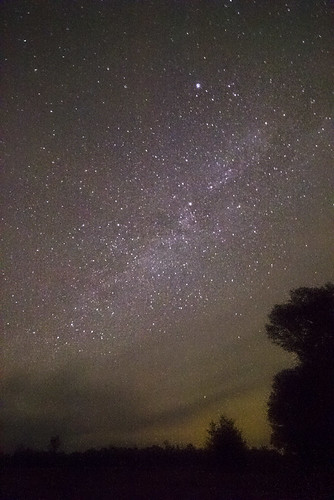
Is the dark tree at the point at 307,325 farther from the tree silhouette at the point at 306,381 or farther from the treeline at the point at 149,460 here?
the treeline at the point at 149,460

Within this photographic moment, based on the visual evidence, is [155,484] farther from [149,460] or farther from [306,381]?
[149,460]

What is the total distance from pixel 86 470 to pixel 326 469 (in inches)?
491

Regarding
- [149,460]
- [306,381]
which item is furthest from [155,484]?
[149,460]

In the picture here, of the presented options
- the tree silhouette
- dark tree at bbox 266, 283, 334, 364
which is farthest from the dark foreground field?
dark tree at bbox 266, 283, 334, 364

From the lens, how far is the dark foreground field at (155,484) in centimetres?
1927

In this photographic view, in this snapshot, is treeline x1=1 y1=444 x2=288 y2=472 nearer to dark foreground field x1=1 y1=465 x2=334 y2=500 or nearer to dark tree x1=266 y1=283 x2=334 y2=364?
dark foreground field x1=1 y1=465 x2=334 y2=500

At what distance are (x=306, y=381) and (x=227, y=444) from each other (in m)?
8.73

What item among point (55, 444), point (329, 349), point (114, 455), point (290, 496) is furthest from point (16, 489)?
point (55, 444)

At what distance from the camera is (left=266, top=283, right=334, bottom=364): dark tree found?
27844mm

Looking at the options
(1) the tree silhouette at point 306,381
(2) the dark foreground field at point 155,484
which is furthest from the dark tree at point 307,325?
(2) the dark foreground field at point 155,484

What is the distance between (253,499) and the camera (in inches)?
722

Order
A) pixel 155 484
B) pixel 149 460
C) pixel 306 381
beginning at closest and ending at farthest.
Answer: pixel 155 484 < pixel 306 381 < pixel 149 460

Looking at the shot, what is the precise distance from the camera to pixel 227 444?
108 feet

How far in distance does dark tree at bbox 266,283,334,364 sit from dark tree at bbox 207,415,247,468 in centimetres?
739
